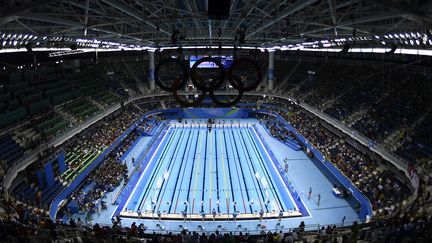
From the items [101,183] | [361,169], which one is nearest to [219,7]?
[361,169]

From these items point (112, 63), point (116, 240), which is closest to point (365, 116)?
point (116, 240)

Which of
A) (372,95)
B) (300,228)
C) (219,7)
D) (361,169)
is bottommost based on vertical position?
(300,228)

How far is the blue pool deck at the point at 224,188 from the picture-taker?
57.7 feet

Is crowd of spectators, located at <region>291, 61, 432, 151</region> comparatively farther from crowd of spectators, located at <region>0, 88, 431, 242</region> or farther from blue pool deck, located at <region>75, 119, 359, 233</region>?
blue pool deck, located at <region>75, 119, 359, 233</region>

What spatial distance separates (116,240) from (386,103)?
20.8 meters

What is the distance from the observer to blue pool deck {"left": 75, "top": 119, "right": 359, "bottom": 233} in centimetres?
1758

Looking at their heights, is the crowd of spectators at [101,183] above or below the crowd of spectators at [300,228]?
below

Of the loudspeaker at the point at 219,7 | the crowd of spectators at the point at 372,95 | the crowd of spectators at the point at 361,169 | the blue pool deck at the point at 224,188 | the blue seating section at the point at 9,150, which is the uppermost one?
the loudspeaker at the point at 219,7

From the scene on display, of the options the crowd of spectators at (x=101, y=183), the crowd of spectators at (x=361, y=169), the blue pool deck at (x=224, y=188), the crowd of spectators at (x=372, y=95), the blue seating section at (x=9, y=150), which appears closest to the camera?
the crowd of spectators at (x=361, y=169)

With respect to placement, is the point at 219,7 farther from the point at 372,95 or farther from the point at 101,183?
the point at 372,95

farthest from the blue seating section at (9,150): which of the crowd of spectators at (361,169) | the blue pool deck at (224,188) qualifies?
the crowd of spectators at (361,169)

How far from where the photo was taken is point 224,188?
71.8 ft

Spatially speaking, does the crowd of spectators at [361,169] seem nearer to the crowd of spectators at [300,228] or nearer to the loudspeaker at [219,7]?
the crowd of spectators at [300,228]

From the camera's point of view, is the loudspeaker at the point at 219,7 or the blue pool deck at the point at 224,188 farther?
the blue pool deck at the point at 224,188
